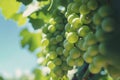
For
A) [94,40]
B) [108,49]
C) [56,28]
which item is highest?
[56,28]

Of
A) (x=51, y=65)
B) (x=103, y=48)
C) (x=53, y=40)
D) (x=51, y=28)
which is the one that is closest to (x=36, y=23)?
(x=51, y=28)

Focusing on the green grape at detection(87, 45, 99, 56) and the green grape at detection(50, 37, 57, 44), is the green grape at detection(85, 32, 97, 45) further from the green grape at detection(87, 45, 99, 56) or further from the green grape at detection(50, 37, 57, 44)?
the green grape at detection(50, 37, 57, 44)

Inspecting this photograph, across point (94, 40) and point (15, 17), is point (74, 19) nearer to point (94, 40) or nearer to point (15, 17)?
point (94, 40)

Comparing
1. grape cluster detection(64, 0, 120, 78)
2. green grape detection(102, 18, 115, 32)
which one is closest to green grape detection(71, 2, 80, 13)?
grape cluster detection(64, 0, 120, 78)

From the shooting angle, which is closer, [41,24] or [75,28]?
[75,28]

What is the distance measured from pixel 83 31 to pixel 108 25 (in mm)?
321

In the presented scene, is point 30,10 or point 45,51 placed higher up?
point 30,10

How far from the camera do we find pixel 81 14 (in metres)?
1.86

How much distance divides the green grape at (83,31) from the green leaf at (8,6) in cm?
153

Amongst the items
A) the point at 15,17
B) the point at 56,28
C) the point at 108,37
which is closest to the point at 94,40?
the point at 108,37

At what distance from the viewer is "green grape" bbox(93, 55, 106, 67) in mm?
1535

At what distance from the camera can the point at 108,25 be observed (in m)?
1.50

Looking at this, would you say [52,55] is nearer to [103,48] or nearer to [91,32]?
[91,32]

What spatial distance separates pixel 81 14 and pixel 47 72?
2.95ft
